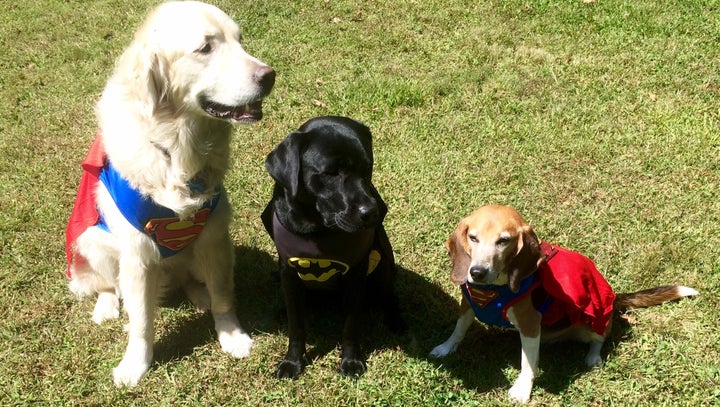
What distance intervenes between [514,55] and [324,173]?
4243mm

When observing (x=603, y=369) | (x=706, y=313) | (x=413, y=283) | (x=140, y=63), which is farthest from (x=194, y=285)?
(x=706, y=313)

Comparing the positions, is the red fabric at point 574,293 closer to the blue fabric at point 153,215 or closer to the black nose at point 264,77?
the black nose at point 264,77

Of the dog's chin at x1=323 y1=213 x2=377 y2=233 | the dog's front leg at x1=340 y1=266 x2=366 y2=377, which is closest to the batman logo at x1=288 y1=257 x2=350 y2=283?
the dog's front leg at x1=340 y1=266 x2=366 y2=377

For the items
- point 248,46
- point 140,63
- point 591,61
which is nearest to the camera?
point 140,63

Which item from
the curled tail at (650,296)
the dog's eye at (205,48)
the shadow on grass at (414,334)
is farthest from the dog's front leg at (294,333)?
the curled tail at (650,296)

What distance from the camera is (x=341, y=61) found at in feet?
21.3

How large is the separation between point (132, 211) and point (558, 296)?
2.24 metres

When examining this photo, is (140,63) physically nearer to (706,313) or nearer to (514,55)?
(706,313)

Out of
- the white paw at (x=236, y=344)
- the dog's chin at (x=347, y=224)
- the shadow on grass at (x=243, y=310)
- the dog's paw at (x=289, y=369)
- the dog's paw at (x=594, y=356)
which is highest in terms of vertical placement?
the dog's chin at (x=347, y=224)

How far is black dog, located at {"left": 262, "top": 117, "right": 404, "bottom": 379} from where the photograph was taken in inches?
114

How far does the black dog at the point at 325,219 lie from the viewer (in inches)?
114

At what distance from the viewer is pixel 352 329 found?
11.3ft

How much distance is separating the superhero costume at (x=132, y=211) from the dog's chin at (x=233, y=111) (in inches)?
21.9

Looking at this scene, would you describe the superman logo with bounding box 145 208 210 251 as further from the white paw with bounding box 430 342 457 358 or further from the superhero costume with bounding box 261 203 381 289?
the white paw with bounding box 430 342 457 358
